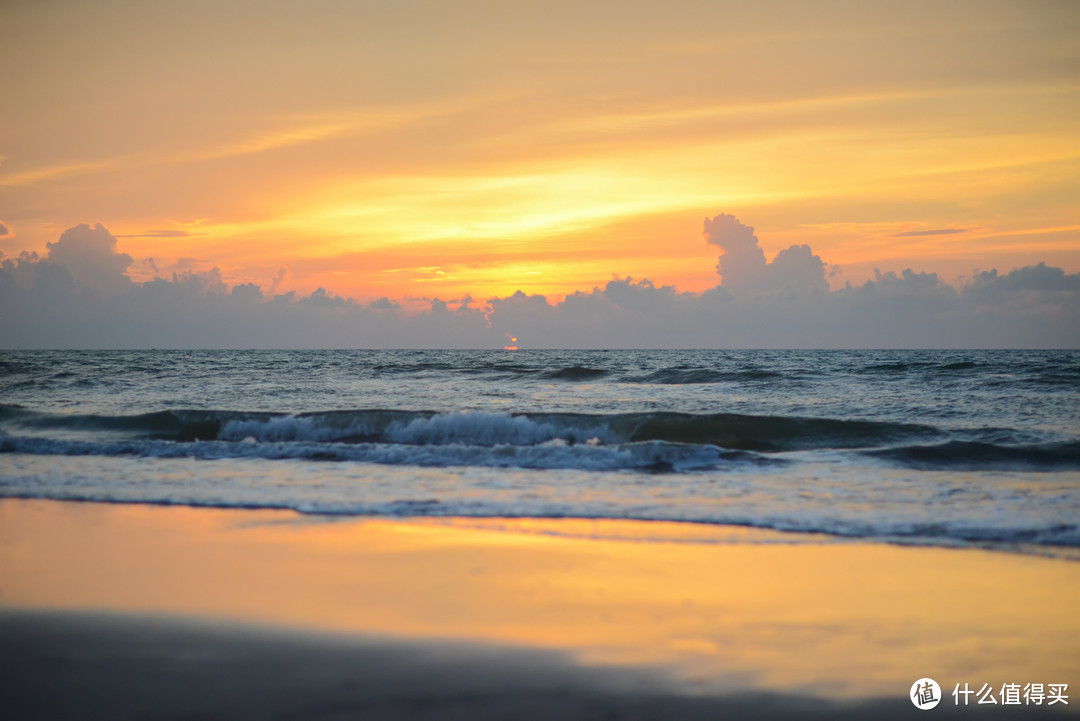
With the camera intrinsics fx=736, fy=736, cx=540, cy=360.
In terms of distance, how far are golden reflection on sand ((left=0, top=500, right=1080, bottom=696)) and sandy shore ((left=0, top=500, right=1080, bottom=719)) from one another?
24 millimetres

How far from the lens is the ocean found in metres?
8.65

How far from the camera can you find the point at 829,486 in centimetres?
1036

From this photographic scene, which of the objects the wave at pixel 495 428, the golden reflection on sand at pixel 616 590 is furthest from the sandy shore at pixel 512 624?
the wave at pixel 495 428

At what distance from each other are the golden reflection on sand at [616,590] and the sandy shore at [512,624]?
2 centimetres

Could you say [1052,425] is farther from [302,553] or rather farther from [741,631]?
[302,553]

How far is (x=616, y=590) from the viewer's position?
18.8 feet

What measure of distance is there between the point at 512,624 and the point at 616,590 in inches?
41.0

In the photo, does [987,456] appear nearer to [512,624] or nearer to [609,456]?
[609,456]

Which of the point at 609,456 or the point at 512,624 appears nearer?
the point at 512,624

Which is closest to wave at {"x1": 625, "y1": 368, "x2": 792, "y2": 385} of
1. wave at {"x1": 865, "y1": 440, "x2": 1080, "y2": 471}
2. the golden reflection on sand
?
wave at {"x1": 865, "y1": 440, "x2": 1080, "y2": 471}

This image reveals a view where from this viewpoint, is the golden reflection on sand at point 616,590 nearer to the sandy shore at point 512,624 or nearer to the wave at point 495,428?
the sandy shore at point 512,624

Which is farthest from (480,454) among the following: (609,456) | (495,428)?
(495,428)

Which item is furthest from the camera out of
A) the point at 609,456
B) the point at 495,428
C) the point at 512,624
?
the point at 495,428

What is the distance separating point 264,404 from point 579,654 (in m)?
20.1
